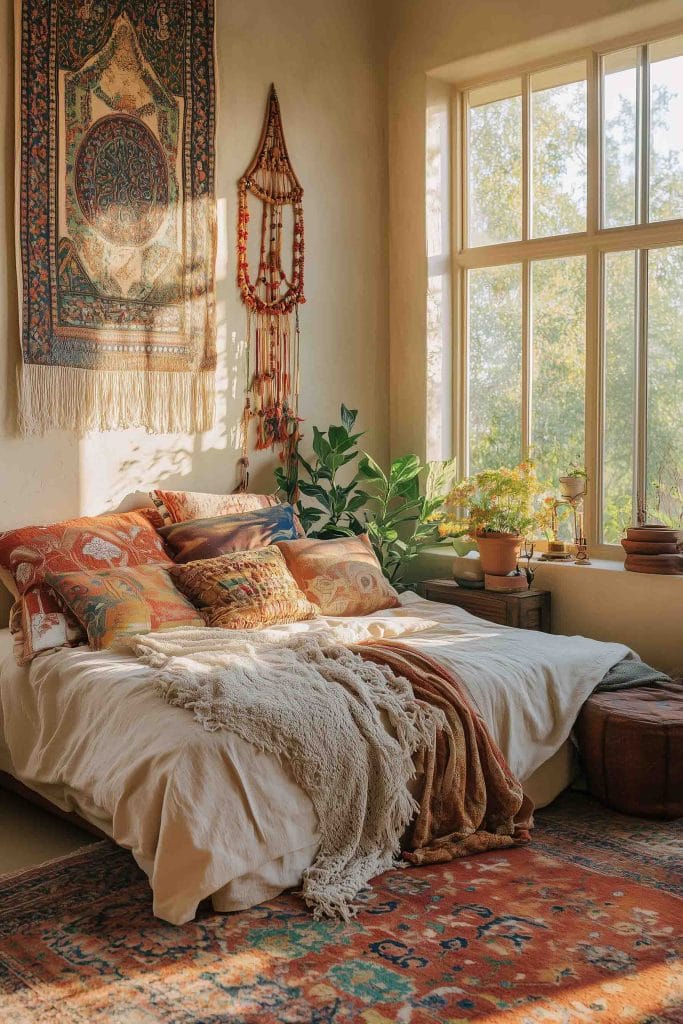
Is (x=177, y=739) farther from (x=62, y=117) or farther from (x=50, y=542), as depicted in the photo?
(x=62, y=117)

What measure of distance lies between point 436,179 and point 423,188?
0.34 feet

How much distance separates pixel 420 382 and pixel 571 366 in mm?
857

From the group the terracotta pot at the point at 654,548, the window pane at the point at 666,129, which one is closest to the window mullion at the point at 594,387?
the window pane at the point at 666,129

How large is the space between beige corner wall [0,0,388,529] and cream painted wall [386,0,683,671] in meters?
0.10

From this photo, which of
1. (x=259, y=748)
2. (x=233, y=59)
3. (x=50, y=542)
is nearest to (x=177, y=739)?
(x=259, y=748)

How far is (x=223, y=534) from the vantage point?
4355 millimetres

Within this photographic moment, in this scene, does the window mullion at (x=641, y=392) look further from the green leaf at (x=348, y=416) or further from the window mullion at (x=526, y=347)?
the green leaf at (x=348, y=416)

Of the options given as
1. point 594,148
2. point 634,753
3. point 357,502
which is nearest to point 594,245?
point 594,148

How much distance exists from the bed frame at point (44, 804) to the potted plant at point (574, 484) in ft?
8.75

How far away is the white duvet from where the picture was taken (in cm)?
273

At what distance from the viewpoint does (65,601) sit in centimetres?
376

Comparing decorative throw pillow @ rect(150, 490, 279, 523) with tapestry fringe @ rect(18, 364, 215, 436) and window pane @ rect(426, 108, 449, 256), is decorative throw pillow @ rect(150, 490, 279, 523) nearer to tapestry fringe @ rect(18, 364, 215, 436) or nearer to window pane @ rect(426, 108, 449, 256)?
tapestry fringe @ rect(18, 364, 215, 436)

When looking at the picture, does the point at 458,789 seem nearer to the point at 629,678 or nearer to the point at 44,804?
the point at 629,678

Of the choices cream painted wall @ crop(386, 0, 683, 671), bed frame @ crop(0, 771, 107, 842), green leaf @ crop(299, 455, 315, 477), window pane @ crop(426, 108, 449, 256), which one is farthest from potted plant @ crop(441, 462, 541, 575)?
bed frame @ crop(0, 771, 107, 842)
